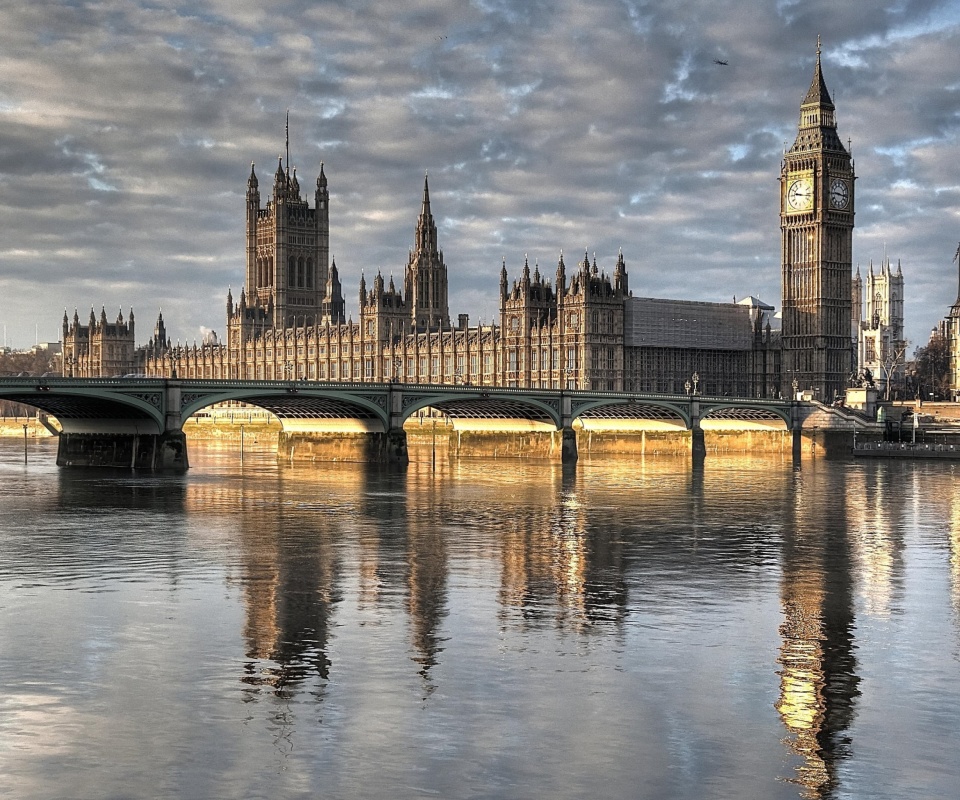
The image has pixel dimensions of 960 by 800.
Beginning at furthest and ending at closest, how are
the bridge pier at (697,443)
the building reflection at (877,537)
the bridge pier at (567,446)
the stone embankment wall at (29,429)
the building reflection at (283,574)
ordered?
the stone embankment wall at (29,429) < the bridge pier at (697,443) < the bridge pier at (567,446) < the building reflection at (877,537) < the building reflection at (283,574)

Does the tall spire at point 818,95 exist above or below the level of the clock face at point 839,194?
above

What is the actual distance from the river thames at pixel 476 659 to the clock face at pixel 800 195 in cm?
11366

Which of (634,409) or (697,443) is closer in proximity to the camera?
(697,443)

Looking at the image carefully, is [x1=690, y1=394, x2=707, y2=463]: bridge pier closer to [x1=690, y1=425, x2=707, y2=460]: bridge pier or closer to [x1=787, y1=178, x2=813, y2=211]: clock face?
[x1=690, y1=425, x2=707, y2=460]: bridge pier

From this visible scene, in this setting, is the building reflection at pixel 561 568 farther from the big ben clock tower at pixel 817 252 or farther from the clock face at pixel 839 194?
the clock face at pixel 839 194

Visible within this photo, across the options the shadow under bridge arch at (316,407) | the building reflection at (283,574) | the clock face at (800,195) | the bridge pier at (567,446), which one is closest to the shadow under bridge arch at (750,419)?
the bridge pier at (567,446)

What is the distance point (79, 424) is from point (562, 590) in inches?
2430

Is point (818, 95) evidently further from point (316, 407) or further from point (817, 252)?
point (316, 407)

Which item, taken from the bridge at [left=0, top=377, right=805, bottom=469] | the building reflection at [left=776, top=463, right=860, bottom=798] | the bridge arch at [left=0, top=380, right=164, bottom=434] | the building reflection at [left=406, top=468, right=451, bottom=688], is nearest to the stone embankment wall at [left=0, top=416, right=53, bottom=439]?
the bridge at [left=0, top=377, right=805, bottom=469]

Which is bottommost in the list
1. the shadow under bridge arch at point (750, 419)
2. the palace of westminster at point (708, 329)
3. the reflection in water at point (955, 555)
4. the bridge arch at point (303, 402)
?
the reflection in water at point (955, 555)

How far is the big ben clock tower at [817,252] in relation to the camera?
524ft

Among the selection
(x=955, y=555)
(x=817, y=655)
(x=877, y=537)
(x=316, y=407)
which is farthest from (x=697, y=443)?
(x=817, y=655)

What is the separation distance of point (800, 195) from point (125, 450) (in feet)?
328

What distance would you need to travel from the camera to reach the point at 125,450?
85.8 meters
